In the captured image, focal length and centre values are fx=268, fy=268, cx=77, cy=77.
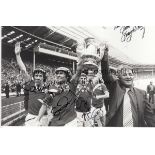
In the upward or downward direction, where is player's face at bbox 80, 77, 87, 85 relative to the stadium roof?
downward

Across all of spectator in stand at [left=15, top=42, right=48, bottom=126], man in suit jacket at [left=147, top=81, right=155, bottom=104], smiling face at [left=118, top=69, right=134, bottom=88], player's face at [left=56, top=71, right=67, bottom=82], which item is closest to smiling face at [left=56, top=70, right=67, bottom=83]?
player's face at [left=56, top=71, right=67, bottom=82]

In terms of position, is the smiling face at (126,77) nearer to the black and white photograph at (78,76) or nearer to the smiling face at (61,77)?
the black and white photograph at (78,76)

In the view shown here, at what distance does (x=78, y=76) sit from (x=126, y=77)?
484 mm

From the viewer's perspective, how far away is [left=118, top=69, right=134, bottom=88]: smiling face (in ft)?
8.82

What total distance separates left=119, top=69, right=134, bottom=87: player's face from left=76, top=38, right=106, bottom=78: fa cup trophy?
0.26 metres

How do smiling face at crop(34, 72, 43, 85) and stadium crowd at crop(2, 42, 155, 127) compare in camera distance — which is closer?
stadium crowd at crop(2, 42, 155, 127)

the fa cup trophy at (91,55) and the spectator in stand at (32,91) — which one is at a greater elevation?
the fa cup trophy at (91,55)

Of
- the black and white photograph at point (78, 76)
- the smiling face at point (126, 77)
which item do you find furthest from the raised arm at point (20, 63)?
the smiling face at point (126, 77)

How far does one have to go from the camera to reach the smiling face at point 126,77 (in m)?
2.69

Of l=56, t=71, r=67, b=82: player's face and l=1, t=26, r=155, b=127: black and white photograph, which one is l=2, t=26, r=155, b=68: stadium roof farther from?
l=56, t=71, r=67, b=82: player's face

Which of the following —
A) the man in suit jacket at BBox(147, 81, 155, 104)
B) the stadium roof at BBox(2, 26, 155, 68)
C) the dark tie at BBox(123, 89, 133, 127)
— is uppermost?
the stadium roof at BBox(2, 26, 155, 68)
